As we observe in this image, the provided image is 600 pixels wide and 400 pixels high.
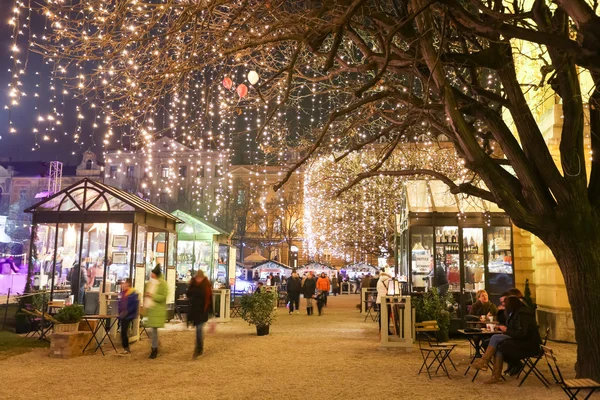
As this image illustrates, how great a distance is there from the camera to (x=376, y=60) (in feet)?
27.6

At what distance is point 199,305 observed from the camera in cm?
1023

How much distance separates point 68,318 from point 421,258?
9.66 metres

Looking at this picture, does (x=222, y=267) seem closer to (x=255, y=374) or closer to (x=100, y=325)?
(x=100, y=325)

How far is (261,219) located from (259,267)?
58.8 ft

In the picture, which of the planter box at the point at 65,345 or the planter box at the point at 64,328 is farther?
the planter box at the point at 64,328

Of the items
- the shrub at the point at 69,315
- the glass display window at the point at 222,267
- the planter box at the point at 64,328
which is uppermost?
the glass display window at the point at 222,267

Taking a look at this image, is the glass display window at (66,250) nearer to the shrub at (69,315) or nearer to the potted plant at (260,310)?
the shrub at (69,315)

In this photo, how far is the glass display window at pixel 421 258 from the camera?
51.3 feet

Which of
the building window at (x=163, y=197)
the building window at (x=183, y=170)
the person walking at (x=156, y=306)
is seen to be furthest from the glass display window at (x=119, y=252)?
the building window at (x=183, y=170)

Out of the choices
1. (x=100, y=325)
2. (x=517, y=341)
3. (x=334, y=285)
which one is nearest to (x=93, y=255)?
(x=100, y=325)

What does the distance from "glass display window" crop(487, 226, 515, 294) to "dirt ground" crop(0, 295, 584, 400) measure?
2.72 metres

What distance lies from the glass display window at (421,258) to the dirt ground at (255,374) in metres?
3.55

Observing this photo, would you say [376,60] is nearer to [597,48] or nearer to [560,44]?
[560,44]

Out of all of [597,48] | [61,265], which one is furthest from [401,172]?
[61,265]
